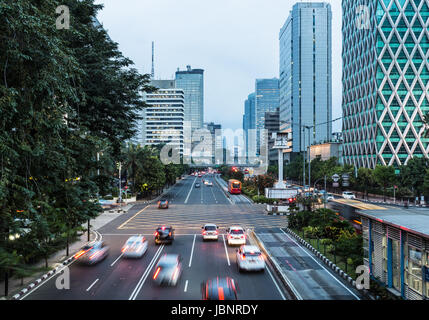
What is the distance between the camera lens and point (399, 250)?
1375 cm

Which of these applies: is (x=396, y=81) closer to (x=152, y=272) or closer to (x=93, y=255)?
(x=152, y=272)

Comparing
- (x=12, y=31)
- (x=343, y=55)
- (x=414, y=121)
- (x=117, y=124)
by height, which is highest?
(x=343, y=55)

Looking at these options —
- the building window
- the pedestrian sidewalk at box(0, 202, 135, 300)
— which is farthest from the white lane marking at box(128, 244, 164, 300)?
the building window

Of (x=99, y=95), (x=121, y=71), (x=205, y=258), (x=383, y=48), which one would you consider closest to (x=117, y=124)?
(x=99, y=95)

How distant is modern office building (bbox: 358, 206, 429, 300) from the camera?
12000 millimetres

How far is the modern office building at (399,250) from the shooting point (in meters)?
12.0

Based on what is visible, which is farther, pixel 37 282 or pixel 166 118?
pixel 166 118

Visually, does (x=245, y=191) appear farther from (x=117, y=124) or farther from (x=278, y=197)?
(x=117, y=124)

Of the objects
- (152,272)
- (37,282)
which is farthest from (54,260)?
(152,272)

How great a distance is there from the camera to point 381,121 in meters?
78.2

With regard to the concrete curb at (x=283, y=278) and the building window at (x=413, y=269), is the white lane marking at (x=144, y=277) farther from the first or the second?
the building window at (x=413, y=269)

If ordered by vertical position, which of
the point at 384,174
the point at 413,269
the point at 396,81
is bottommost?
the point at 413,269
